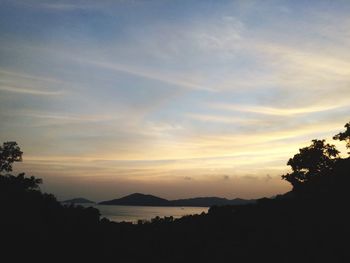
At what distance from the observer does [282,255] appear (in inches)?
992

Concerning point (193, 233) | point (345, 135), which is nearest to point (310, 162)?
point (345, 135)

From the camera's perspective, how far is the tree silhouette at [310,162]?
68875 mm

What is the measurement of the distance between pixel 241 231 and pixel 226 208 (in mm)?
13337

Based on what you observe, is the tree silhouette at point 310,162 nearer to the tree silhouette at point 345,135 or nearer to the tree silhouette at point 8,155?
the tree silhouette at point 345,135

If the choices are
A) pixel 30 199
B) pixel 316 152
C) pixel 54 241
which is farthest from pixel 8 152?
pixel 316 152

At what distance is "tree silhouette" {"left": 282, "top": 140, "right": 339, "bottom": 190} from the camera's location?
6888cm

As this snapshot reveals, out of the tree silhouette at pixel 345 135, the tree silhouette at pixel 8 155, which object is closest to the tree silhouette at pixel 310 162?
the tree silhouette at pixel 345 135

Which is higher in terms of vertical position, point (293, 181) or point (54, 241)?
point (293, 181)

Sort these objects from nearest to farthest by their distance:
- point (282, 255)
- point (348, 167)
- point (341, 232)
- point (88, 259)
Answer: point (282, 255), point (341, 232), point (88, 259), point (348, 167)

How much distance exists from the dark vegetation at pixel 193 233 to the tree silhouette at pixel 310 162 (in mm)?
21269

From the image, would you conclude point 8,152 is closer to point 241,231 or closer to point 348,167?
point 241,231

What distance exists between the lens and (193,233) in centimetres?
3706

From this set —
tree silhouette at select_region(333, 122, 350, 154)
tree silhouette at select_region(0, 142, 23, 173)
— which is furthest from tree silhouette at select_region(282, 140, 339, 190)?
tree silhouette at select_region(0, 142, 23, 173)

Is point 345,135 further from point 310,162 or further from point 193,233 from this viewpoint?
point 193,233
